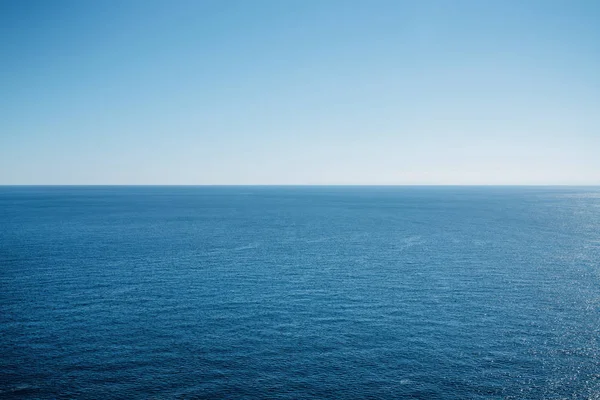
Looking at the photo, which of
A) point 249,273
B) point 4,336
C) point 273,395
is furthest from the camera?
→ point 249,273

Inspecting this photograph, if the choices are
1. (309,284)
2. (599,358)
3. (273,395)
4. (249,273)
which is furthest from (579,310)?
(249,273)

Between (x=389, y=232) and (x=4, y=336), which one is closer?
(x=4, y=336)

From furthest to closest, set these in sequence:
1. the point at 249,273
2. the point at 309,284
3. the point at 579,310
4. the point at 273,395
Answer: the point at 249,273, the point at 309,284, the point at 579,310, the point at 273,395

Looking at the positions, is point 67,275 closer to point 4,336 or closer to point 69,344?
point 4,336

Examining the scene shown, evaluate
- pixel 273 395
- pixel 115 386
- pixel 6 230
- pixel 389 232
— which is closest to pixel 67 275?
pixel 115 386

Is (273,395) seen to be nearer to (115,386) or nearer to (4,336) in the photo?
(115,386)

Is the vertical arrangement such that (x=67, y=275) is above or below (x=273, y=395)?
above
